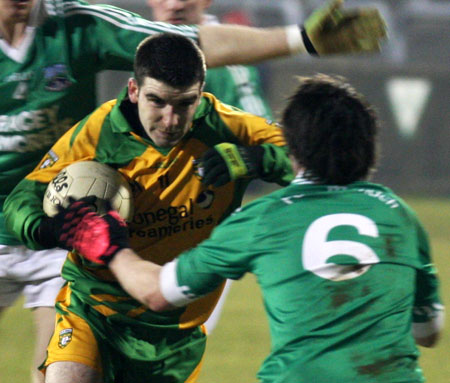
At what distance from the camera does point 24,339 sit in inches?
281

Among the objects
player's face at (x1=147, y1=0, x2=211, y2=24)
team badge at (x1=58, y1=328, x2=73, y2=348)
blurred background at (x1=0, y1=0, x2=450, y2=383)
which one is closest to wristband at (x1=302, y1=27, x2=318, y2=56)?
team badge at (x1=58, y1=328, x2=73, y2=348)

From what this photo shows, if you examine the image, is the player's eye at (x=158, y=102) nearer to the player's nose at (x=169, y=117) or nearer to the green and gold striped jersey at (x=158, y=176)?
the player's nose at (x=169, y=117)

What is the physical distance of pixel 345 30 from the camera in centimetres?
420

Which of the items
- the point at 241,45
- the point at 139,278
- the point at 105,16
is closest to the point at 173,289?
the point at 139,278

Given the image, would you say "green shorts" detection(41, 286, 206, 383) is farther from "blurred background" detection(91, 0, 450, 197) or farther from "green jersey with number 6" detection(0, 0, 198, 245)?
"blurred background" detection(91, 0, 450, 197)

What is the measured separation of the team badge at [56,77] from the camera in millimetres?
4555

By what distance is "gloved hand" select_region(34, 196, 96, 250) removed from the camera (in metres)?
3.47

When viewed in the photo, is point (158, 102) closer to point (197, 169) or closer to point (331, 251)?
point (197, 169)

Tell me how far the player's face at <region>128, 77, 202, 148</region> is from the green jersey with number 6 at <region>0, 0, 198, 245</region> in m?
0.65

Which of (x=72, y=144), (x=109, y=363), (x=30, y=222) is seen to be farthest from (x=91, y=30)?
(x=109, y=363)

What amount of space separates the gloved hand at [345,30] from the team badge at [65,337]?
151cm

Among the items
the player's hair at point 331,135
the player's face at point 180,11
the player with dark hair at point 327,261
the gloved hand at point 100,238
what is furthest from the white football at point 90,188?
the player's face at point 180,11

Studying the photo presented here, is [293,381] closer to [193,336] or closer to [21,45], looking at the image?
[193,336]

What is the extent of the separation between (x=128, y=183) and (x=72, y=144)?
0.27 m
